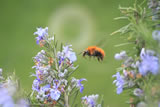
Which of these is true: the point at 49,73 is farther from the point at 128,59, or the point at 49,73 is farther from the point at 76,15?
the point at 76,15

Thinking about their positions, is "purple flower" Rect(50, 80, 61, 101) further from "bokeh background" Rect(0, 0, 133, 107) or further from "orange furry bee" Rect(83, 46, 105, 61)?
"bokeh background" Rect(0, 0, 133, 107)

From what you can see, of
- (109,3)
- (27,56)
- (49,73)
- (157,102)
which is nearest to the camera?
(157,102)

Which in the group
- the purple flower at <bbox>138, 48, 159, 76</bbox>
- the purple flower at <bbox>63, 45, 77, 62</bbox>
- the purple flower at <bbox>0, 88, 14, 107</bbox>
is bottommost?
the purple flower at <bbox>0, 88, 14, 107</bbox>

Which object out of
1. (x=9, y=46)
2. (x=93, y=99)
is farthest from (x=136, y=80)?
(x=9, y=46)

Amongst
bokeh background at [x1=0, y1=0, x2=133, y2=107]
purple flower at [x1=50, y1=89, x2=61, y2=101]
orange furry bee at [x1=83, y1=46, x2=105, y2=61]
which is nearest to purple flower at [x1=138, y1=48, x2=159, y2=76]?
purple flower at [x1=50, y1=89, x2=61, y2=101]

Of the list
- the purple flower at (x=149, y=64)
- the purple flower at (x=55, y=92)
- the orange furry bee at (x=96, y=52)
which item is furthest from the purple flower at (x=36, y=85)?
the orange furry bee at (x=96, y=52)

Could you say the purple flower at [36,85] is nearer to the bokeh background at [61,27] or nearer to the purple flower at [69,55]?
the purple flower at [69,55]

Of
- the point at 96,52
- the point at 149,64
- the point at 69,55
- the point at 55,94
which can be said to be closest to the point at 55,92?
the point at 55,94

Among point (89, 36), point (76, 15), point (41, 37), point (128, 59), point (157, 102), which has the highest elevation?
point (76, 15)
